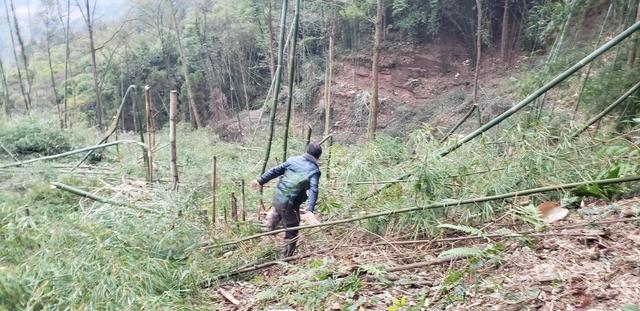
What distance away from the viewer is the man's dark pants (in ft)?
12.0

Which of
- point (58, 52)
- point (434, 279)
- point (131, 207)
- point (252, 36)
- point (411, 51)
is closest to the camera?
point (434, 279)

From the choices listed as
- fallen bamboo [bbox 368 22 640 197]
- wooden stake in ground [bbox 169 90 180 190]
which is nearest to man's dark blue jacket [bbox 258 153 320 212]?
fallen bamboo [bbox 368 22 640 197]

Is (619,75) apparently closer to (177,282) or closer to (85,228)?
(177,282)

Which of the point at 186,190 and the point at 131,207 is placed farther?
the point at 186,190

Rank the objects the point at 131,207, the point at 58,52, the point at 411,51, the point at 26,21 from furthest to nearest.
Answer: the point at 58,52 < the point at 26,21 < the point at 411,51 < the point at 131,207

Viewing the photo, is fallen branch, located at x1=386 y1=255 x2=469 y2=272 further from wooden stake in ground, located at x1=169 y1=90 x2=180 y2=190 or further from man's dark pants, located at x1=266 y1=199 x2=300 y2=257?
wooden stake in ground, located at x1=169 y1=90 x2=180 y2=190

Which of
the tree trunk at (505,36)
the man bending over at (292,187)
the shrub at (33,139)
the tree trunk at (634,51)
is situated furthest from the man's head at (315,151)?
the tree trunk at (505,36)

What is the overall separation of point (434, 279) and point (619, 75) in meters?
3.31

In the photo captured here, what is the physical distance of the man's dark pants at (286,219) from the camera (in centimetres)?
366

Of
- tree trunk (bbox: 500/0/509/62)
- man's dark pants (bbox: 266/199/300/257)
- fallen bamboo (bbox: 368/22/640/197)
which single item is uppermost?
tree trunk (bbox: 500/0/509/62)

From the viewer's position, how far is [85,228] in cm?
304

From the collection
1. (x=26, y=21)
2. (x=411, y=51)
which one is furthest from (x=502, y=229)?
(x=26, y=21)

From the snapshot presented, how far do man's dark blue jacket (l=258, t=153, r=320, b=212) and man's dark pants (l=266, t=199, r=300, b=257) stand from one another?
0.12 feet

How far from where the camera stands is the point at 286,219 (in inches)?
150
